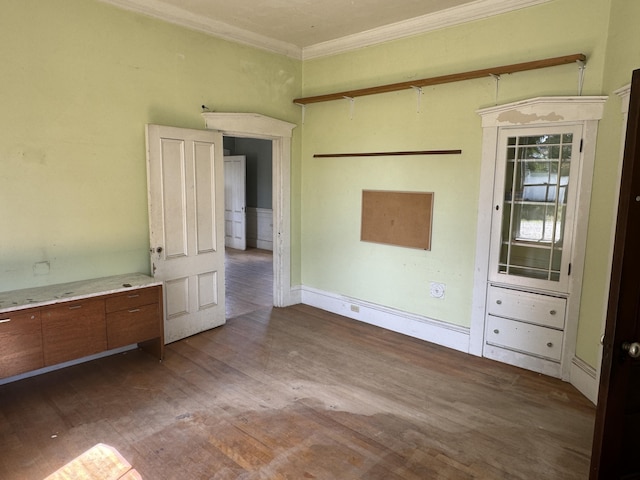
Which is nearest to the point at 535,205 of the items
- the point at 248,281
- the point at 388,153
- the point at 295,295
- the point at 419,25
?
the point at 388,153

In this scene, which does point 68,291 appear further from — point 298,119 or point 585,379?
point 585,379

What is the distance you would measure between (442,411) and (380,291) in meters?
1.81

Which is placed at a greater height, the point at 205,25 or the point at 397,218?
the point at 205,25

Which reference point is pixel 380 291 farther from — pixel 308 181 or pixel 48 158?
pixel 48 158

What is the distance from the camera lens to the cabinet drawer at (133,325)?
10.8ft

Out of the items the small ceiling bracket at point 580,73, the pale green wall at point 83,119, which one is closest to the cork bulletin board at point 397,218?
the small ceiling bracket at point 580,73

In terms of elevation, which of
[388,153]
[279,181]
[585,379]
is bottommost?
[585,379]

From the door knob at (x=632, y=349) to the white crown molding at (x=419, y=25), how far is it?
2.98 meters

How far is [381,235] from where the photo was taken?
177 inches

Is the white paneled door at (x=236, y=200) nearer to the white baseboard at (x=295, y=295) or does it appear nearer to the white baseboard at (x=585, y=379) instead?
the white baseboard at (x=295, y=295)

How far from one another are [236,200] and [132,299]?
20.0ft

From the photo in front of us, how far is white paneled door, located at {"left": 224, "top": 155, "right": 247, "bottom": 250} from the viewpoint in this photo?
9.16m

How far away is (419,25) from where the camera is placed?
399 centimetres

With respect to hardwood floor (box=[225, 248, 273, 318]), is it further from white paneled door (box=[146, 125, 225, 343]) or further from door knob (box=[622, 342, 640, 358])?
door knob (box=[622, 342, 640, 358])
